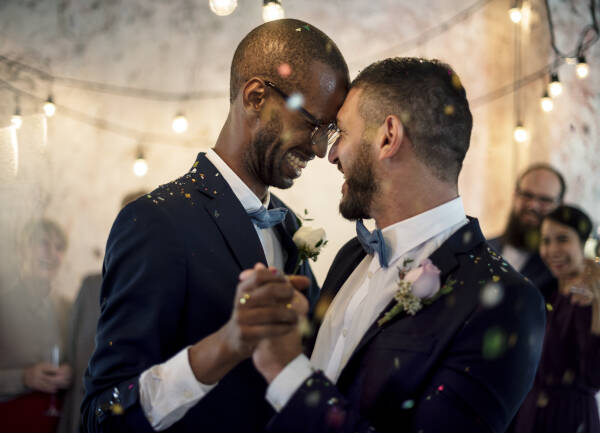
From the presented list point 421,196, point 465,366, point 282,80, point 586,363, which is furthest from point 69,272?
point 586,363

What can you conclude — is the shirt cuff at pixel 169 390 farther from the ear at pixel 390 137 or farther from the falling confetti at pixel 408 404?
the ear at pixel 390 137

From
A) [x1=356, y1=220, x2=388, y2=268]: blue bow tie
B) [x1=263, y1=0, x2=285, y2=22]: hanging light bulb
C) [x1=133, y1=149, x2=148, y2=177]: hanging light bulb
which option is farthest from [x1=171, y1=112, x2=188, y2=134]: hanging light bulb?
[x1=356, y1=220, x2=388, y2=268]: blue bow tie

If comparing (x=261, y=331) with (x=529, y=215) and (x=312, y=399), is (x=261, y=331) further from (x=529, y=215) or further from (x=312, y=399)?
(x=529, y=215)

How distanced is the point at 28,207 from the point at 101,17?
1.17m

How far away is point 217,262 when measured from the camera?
1563mm

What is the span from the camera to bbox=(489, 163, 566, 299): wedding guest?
160 inches

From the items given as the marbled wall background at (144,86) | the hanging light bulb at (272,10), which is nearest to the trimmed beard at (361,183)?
the hanging light bulb at (272,10)

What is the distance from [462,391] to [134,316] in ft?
2.58

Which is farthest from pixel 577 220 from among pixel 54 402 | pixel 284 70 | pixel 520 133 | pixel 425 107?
pixel 54 402

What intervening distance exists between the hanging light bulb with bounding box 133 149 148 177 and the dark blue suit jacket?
195 cm

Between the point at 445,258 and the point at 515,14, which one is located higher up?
the point at 515,14

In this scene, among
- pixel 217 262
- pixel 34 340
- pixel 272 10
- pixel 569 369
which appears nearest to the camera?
pixel 217 262

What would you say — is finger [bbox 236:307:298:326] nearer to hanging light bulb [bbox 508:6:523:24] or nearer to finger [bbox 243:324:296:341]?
finger [bbox 243:324:296:341]

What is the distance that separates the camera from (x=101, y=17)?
3453 mm
